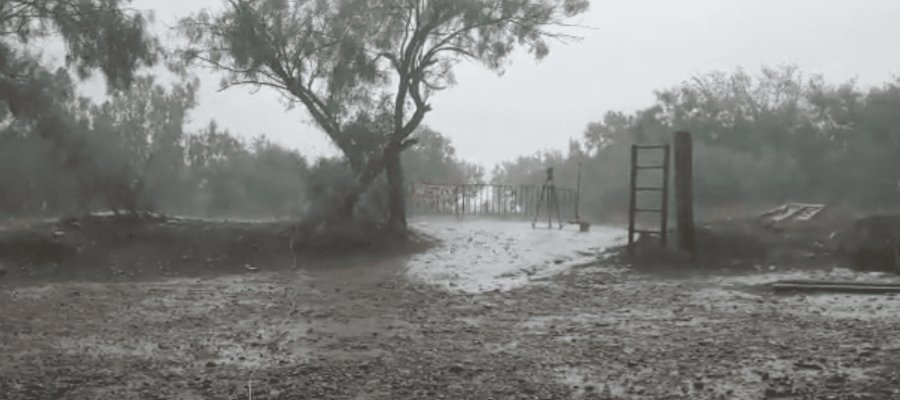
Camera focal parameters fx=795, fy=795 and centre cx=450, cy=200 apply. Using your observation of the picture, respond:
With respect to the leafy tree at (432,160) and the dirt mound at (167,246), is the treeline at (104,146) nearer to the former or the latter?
the dirt mound at (167,246)

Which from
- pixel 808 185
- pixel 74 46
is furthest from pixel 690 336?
pixel 808 185

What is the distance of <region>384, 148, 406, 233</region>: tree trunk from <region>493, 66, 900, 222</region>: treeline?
10.7 meters

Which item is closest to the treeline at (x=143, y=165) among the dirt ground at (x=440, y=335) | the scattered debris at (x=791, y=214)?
the dirt ground at (x=440, y=335)

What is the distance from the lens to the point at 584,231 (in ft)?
60.0

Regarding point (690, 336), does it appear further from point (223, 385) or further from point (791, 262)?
point (791, 262)

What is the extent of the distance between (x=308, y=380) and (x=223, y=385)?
1.86ft

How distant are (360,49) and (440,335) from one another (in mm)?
10827

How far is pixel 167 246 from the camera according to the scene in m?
14.3

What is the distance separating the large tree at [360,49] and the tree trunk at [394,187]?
0.9 inches

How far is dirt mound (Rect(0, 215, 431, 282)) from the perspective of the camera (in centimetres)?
1255

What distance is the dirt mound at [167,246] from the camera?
12555 mm

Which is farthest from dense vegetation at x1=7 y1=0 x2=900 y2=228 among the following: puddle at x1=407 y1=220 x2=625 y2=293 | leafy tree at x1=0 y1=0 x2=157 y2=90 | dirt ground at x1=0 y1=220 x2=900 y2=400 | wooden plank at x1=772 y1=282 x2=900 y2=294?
wooden plank at x1=772 y1=282 x2=900 y2=294

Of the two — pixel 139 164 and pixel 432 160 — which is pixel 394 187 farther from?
pixel 432 160

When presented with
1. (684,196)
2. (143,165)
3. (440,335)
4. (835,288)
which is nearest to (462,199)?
(143,165)
